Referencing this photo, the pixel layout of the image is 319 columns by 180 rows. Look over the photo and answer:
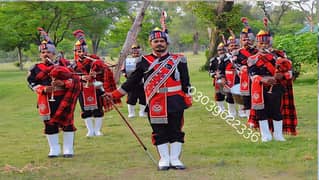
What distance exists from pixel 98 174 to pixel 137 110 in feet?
20.3

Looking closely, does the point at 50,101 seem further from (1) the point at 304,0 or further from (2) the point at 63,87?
(1) the point at 304,0

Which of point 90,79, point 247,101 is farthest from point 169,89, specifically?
point 247,101

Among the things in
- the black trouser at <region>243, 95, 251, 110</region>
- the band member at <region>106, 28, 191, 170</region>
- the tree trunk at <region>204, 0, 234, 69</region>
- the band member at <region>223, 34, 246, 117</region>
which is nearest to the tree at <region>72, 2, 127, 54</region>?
the tree trunk at <region>204, 0, 234, 69</region>

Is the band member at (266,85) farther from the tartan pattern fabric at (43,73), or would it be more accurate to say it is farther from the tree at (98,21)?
the tree at (98,21)

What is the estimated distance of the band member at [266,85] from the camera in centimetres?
681

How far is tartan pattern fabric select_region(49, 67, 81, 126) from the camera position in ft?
21.3

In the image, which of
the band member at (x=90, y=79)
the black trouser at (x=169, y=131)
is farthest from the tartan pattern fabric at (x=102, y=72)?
the black trouser at (x=169, y=131)

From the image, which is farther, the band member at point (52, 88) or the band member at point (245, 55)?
the band member at point (245, 55)

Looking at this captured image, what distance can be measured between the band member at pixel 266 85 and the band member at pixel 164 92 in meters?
1.53

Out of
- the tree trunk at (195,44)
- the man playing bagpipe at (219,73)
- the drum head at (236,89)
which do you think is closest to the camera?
the drum head at (236,89)

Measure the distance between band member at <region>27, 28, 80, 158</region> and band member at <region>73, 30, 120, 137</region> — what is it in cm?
133

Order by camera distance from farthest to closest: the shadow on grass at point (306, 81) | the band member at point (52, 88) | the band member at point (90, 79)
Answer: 1. the shadow on grass at point (306, 81)
2. the band member at point (90, 79)
3. the band member at point (52, 88)

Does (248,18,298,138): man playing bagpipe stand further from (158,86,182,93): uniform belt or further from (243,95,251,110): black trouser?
(158,86,182,93): uniform belt

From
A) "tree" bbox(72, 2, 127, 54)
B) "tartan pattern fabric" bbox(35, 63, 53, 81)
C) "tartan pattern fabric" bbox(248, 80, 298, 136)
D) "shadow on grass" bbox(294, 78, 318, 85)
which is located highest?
"tree" bbox(72, 2, 127, 54)
